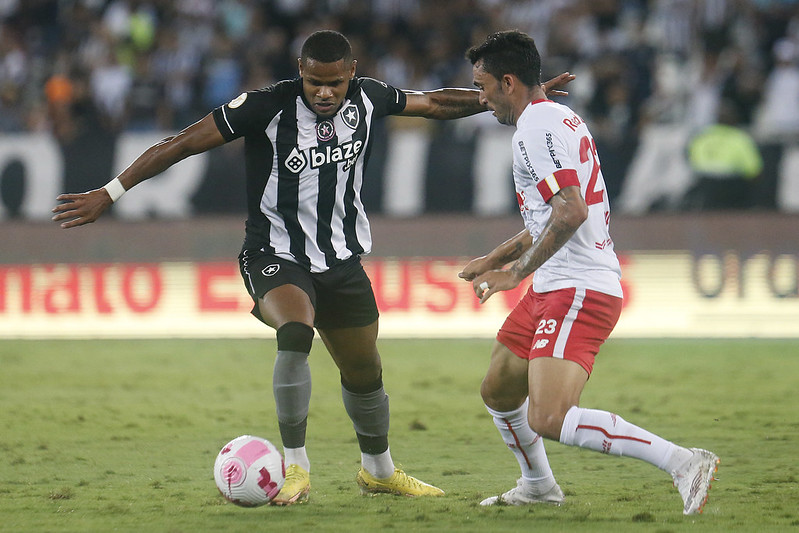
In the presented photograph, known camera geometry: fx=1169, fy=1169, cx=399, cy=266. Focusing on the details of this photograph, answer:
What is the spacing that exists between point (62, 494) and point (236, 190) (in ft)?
30.3

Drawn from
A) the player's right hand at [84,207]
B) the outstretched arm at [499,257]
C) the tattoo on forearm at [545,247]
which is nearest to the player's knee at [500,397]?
the outstretched arm at [499,257]

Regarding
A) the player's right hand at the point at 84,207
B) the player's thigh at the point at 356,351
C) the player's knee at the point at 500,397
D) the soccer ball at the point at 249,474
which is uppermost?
the player's right hand at the point at 84,207

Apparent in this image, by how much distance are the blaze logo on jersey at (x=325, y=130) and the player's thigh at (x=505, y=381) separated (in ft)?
4.21

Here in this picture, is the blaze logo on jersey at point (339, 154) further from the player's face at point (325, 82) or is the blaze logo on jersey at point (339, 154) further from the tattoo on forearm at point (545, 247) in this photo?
the tattoo on forearm at point (545, 247)

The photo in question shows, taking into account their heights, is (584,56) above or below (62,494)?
above

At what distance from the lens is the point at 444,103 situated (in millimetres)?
6000

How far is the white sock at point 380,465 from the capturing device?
5.54 m

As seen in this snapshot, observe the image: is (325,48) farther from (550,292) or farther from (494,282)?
(550,292)

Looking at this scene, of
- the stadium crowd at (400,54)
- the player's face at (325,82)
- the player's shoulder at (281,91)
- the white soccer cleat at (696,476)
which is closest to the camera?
the white soccer cleat at (696,476)

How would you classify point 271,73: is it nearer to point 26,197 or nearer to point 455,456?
point 26,197

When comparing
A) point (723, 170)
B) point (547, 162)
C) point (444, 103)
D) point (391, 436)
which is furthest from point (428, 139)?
point (547, 162)

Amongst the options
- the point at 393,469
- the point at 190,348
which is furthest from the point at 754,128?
the point at 393,469

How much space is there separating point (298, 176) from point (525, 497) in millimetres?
1804

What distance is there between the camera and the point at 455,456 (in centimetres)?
636
